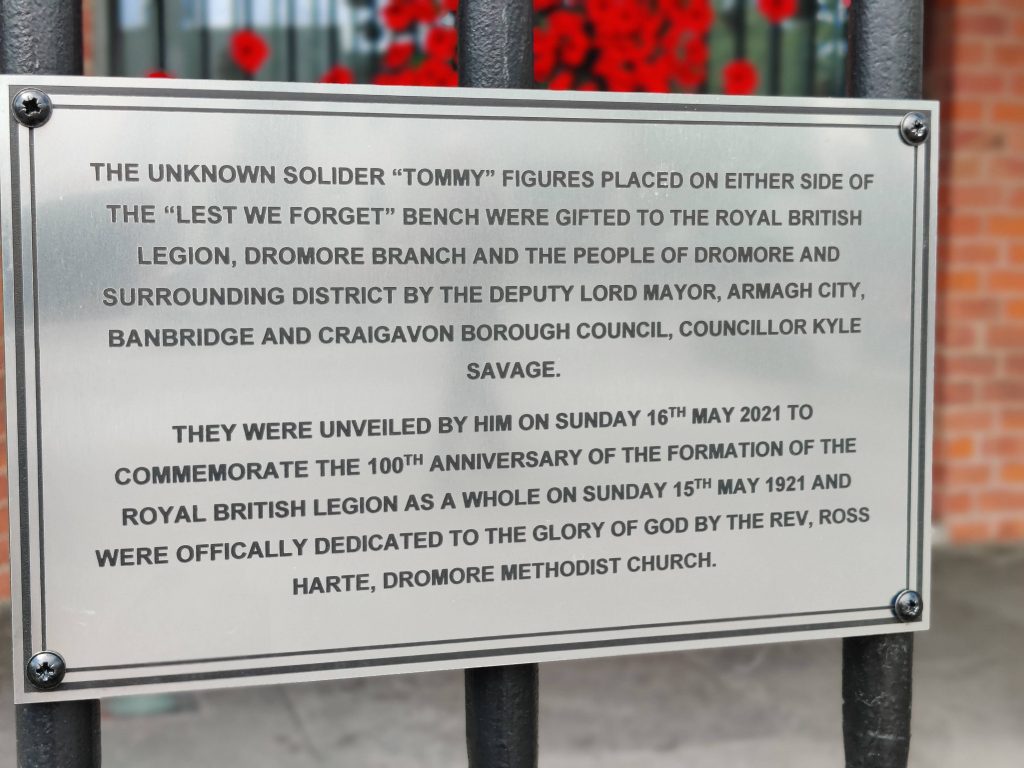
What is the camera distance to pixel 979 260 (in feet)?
16.0

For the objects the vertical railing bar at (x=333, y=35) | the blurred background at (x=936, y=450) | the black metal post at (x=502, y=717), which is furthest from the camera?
the vertical railing bar at (x=333, y=35)

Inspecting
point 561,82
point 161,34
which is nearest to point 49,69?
point 561,82

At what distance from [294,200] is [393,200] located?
0.13 metres

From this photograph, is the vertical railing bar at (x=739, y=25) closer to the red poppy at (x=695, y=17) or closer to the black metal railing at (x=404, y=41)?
the black metal railing at (x=404, y=41)

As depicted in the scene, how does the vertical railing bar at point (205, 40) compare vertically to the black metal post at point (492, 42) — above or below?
above

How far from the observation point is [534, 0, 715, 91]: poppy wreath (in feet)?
12.9

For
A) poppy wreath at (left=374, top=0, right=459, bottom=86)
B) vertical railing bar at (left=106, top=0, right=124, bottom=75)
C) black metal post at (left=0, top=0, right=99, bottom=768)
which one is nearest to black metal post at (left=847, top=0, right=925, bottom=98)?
black metal post at (left=0, top=0, right=99, bottom=768)

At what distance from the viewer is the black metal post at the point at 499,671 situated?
5.19 feet

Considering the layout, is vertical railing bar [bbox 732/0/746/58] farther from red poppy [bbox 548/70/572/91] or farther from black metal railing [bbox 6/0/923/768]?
black metal railing [bbox 6/0/923/768]

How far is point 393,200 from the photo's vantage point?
155cm

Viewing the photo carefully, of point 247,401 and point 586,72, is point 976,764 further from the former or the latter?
point 586,72

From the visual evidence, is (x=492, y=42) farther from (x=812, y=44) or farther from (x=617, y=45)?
(x=812, y=44)

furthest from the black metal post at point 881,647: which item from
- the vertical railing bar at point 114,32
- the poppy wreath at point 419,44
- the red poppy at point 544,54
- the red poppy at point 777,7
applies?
the vertical railing bar at point 114,32

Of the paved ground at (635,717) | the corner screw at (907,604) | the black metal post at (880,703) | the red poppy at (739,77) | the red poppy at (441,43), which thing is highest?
the red poppy at (441,43)
